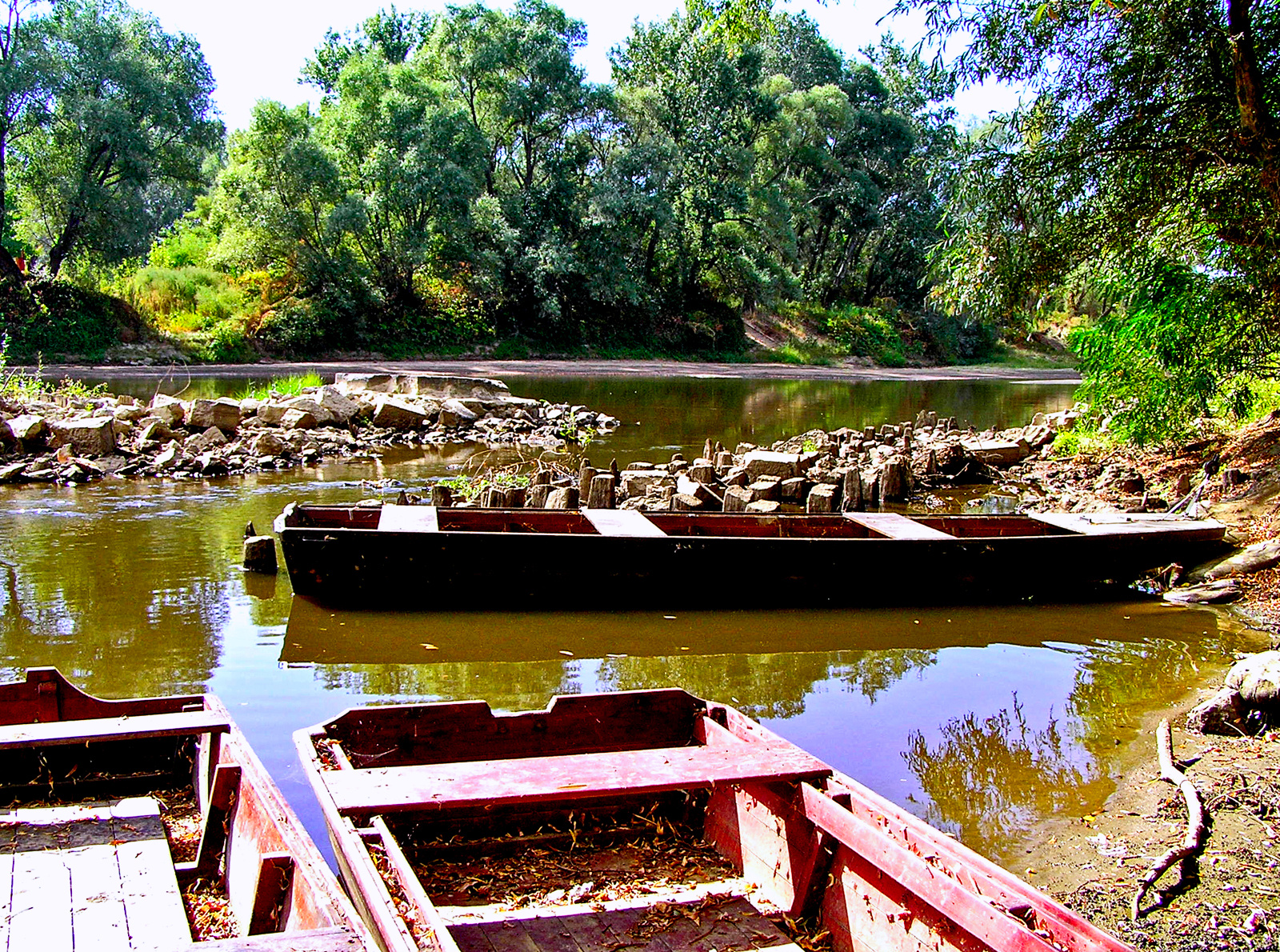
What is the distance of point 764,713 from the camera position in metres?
7.43

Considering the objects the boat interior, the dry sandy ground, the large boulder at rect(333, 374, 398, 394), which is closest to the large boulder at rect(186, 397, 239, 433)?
the large boulder at rect(333, 374, 398, 394)

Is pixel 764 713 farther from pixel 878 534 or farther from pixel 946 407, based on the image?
pixel 946 407

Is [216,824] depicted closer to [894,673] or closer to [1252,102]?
[894,673]

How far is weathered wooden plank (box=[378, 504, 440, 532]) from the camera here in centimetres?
960

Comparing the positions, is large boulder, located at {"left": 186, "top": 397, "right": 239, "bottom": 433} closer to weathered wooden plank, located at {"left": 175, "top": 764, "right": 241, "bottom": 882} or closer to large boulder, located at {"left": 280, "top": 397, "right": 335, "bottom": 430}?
large boulder, located at {"left": 280, "top": 397, "right": 335, "bottom": 430}

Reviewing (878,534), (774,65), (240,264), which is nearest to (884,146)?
(774,65)

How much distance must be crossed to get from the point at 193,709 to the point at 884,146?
53.4 m

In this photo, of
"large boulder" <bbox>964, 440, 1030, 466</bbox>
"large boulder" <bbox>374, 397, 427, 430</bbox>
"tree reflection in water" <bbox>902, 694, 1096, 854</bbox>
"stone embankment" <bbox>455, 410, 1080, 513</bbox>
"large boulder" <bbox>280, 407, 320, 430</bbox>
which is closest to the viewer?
"tree reflection in water" <bbox>902, 694, 1096, 854</bbox>

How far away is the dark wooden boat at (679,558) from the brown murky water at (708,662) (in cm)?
18

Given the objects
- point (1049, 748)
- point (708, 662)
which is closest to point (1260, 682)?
point (1049, 748)

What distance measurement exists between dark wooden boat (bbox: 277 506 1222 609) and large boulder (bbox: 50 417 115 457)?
7.99 m

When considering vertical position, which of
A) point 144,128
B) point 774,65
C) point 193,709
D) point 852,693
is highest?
point 774,65

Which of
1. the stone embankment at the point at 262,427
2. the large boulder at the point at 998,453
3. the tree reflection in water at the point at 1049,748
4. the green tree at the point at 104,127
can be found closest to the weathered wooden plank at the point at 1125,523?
the tree reflection in water at the point at 1049,748

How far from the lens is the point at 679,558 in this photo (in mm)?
9625
